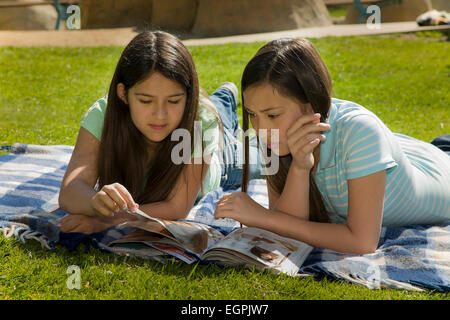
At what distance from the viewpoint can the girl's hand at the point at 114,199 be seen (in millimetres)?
2619

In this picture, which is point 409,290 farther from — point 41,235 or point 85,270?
point 41,235

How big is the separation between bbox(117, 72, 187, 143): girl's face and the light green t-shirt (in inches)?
11.1

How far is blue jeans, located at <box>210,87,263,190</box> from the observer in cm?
421

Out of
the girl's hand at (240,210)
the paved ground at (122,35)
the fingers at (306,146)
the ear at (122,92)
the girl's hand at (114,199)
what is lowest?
the girl's hand at (240,210)

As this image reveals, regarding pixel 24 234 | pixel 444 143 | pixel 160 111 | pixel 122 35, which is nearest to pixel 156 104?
pixel 160 111

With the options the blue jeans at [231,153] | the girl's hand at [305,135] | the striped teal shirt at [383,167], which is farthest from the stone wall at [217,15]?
the girl's hand at [305,135]

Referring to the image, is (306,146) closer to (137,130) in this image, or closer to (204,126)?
(204,126)

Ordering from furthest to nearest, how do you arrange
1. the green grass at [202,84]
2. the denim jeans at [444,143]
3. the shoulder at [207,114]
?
1. the denim jeans at [444,143]
2. the shoulder at [207,114]
3. the green grass at [202,84]

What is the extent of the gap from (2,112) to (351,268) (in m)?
5.34

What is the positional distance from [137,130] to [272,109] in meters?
0.97

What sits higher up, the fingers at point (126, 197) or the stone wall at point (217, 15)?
the stone wall at point (217, 15)

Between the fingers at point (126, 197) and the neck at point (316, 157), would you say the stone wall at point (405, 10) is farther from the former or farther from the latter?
the fingers at point (126, 197)

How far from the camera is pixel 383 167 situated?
265 centimetres
